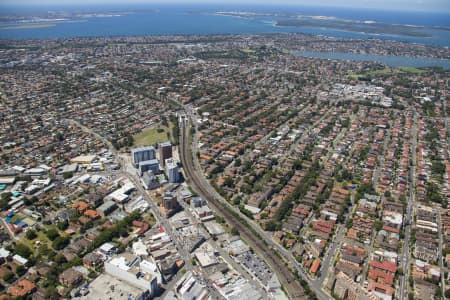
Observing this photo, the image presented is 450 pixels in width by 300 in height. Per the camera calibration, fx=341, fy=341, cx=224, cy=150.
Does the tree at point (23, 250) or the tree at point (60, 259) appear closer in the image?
the tree at point (60, 259)

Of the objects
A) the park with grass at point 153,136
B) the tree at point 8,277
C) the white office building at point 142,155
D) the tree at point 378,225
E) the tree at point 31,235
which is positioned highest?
the white office building at point 142,155

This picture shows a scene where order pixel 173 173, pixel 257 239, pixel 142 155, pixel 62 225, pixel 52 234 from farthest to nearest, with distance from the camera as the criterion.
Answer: pixel 142 155, pixel 173 173, pixel 62 225, pixel 257 239, pixel 52 234

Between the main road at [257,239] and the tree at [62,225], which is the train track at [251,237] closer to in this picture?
the main road at [257,239]

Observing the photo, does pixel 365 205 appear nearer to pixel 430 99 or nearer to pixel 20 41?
pixel 430 99

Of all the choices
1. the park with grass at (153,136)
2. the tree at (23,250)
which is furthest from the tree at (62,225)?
the park with grass at (153,136)

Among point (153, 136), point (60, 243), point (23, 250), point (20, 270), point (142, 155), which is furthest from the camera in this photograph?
point (153, 136)

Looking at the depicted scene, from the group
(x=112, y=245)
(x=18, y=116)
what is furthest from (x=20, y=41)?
(x=112, y=245)

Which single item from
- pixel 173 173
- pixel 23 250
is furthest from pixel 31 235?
pixel 173 173

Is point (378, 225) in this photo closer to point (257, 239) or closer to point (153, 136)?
point (257, 239)

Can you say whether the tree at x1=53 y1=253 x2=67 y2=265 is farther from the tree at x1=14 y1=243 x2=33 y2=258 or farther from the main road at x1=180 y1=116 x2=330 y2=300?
the main road at x1=180 y1=116 x2=330 y2=300
